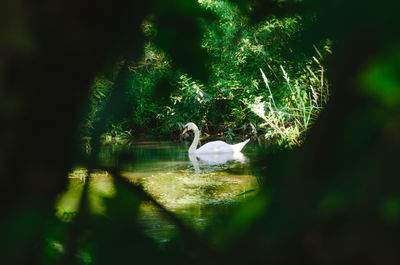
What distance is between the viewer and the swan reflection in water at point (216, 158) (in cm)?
980

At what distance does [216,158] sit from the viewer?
416 inches

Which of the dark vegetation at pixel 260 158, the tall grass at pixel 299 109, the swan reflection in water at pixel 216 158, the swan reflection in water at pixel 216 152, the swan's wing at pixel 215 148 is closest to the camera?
the dark vegetation at pixel 260 158

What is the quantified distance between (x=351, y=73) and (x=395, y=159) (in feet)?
0.29

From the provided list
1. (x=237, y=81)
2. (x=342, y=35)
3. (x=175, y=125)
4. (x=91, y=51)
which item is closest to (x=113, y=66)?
(x=91, y=51)

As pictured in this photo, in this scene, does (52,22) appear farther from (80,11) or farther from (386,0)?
(386,0)

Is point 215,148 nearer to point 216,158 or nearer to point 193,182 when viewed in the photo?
point 216,158

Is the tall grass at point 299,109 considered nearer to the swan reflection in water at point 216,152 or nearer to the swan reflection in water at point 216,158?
the swan reflection in water at point 216,158

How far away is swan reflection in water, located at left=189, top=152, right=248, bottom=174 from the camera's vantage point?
386 inches

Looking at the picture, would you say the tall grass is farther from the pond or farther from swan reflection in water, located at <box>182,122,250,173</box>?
swan reflection in water, located at <box>182,122,250,173</box>

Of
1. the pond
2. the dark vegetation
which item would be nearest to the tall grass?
the pond

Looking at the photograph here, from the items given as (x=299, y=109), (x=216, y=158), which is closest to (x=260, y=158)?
(x=299, y=109)

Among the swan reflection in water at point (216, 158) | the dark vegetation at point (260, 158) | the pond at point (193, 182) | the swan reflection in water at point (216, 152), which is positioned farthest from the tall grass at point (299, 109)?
the dark vegetation at point (260, 158)

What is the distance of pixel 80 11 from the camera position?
37 cm

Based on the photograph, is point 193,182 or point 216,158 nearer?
point 193,182
